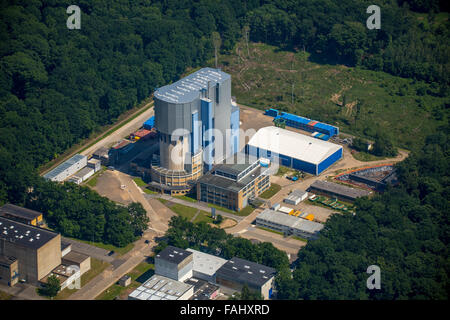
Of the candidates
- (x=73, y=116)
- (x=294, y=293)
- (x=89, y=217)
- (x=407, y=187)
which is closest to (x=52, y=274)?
(x=89, y=217)

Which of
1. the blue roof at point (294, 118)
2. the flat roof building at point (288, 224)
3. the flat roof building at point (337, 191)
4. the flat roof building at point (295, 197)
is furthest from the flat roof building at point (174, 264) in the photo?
the blue roof at point (294, 118)

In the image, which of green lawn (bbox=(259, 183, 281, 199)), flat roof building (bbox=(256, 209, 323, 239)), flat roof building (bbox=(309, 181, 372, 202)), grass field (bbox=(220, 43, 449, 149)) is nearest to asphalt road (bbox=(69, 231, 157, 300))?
flat roof building (bbox=(256, 209, 323, 239))

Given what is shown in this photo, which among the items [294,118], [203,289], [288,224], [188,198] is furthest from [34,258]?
[294,118]

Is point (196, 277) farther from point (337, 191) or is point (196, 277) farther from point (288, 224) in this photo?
point (337, 191)

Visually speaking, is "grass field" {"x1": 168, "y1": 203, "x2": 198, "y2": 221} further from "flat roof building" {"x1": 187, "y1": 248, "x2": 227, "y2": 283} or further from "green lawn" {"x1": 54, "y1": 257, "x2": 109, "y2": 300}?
"green lawn" {"x1": 54, "y1": 257, "x2": 109, "y2": 300}

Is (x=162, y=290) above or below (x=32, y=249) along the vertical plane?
below

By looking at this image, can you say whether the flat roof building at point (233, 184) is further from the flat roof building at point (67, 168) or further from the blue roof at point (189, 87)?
the flat roof building at point (67, 168)

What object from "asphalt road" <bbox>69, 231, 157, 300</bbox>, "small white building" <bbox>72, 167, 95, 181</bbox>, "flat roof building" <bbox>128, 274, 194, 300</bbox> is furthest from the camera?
"small white building" <bbox>72, 167, 95, 181</bbox>
